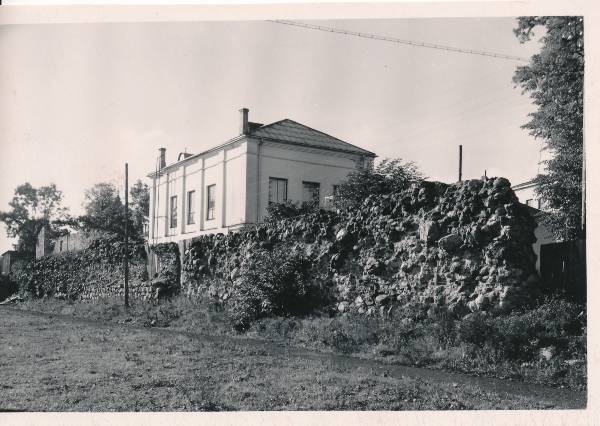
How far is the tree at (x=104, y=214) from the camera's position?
28156 millimetres

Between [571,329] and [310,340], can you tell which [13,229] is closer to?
[310,340]

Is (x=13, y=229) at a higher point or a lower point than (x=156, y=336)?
higher

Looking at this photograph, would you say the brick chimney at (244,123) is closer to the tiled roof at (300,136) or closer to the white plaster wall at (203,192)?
the tiled roof at (300,136)

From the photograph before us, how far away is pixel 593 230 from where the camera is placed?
287 inches

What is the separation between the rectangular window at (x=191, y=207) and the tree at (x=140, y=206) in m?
10.8

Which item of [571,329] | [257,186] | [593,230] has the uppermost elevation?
[257,186]

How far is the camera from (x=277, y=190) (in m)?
23.7

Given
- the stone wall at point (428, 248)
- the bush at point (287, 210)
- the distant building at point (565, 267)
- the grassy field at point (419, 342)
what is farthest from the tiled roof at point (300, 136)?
the distant building at point (565, 267)

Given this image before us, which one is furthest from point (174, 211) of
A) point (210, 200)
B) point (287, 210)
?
point (287, 210)

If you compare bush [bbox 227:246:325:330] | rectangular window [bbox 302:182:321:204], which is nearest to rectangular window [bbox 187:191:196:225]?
rectangular window [bbox 302:182:321:204]

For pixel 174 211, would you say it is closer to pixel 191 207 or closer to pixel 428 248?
pixel 191 207

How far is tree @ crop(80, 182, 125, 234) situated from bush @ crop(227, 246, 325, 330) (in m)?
16.2

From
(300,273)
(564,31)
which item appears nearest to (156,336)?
(300,273)

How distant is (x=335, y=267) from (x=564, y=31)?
634 centimetres
